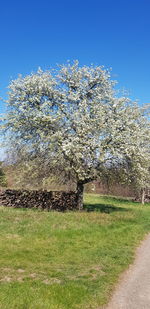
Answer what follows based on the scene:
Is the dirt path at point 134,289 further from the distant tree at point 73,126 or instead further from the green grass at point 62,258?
the distant tree at point 73,126

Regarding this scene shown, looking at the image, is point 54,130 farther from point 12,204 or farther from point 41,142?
point 12,204

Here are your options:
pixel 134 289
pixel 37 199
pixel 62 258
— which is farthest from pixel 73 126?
pixel 134 289

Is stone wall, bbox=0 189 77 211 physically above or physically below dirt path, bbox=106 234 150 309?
above

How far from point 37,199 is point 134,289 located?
810 inches

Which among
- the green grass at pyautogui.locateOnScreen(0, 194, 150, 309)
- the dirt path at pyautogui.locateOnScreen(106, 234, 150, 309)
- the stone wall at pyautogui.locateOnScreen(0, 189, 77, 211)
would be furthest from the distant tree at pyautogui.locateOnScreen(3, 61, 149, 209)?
the dirt path at pyautogui.locateOnScreen(106, 234, 150, 309)

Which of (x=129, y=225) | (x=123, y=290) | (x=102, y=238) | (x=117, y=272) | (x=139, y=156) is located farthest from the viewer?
(x=139, y=156)

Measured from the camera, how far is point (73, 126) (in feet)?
91.7

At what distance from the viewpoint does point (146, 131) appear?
2950 centimetres

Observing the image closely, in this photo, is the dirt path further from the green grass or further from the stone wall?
the stone wall

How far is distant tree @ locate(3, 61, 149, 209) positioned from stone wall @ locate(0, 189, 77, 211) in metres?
1.59

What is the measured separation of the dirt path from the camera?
932 cm

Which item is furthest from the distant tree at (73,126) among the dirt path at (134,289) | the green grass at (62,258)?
the dirt path at (134,289)

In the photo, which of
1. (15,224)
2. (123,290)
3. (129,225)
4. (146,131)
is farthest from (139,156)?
(123,290)

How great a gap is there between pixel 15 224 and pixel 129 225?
8.77 m
